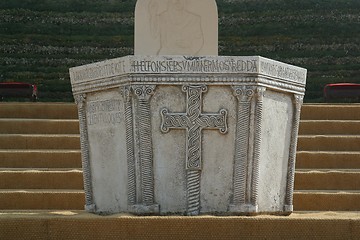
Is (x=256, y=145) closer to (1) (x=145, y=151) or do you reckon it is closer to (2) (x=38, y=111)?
(1) (x=145, y=151)

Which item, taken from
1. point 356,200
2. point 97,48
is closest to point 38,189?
point 356,200

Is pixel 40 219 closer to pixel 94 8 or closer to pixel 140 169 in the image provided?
pixel 140 169

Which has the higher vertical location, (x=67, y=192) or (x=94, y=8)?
(x=94, y=8)

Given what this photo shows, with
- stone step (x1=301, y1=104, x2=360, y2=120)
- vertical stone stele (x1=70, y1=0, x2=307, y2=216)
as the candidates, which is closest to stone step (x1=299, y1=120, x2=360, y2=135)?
stone step (x1=301, y1=104, x2=360, y2=120)

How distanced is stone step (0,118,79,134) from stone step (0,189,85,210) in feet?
8.21

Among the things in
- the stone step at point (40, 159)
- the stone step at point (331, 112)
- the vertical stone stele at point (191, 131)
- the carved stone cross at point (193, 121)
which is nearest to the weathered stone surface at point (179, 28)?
the vertical stone stele at point (191, 131)

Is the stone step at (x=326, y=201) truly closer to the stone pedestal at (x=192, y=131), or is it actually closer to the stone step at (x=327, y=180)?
the stone step at (x=327, y=180)

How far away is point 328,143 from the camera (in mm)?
11539

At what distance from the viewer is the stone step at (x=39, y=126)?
12.2m

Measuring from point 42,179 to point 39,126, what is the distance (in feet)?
6.66

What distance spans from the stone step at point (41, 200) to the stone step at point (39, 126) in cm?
250

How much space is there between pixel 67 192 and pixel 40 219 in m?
2.56

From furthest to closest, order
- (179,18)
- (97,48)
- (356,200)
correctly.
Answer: (97,48) → (356,200) → (179,18)

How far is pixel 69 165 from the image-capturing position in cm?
1091
